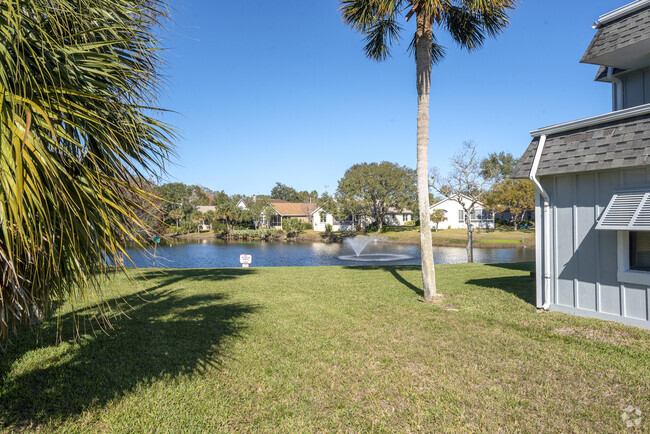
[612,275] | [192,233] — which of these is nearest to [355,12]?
[612,275]

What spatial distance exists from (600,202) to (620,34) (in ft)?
13.6

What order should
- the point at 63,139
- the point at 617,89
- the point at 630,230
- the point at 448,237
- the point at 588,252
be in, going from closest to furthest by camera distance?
the point at 63,139
the point at 630,230
the point at 588,252
the point at 617,89
the point at 448,237

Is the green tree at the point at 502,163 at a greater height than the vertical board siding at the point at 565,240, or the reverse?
the green tree at the point at 502,163

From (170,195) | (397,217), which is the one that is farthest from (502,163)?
(170,195)

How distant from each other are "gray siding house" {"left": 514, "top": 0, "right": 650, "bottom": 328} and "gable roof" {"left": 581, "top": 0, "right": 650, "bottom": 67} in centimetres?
2

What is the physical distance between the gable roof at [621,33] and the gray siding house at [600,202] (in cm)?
2

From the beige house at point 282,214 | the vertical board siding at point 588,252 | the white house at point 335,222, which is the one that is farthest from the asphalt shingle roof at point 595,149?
the beige house at point 282,214

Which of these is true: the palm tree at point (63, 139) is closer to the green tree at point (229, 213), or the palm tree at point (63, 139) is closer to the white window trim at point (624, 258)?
the white window trim at point (624, 258)

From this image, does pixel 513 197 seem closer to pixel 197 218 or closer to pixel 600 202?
pixel 600 202

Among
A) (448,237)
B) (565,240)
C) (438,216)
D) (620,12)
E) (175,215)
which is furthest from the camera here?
(438,216)

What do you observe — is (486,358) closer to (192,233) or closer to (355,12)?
(355,12)

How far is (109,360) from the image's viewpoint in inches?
211

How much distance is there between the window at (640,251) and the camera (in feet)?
20.7

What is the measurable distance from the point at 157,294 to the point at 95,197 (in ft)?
27.8
